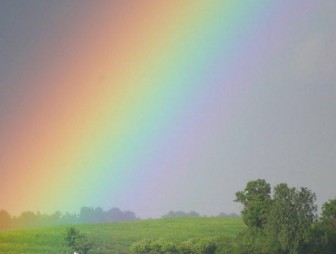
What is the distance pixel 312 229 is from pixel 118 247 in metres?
29.4

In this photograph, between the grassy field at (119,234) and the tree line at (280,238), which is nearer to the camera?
the tree line at (280,238)

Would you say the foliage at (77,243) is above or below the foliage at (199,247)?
above

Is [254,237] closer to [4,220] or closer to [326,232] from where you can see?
[326,232]

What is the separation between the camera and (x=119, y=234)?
338 ft

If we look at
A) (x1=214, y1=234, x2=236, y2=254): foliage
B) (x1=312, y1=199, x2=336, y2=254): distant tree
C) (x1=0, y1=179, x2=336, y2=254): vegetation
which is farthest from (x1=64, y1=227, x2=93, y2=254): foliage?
(x1=312, y1=199, x2=336, y2=254): distant tree

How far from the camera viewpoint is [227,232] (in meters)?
101

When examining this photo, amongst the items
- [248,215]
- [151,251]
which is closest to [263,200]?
[248,215]

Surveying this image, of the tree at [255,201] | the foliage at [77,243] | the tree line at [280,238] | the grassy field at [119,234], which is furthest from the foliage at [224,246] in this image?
the grassy field at [119,234]

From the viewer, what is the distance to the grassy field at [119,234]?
3430 inches

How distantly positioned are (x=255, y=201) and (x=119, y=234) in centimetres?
3202

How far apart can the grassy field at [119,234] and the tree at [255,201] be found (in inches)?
663

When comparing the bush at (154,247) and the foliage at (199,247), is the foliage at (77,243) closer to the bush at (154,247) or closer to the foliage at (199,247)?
the bush at (154,247)

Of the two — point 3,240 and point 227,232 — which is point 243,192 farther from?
point 3,240

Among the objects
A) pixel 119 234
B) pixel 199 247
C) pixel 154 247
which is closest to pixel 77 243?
pixel 154 247
